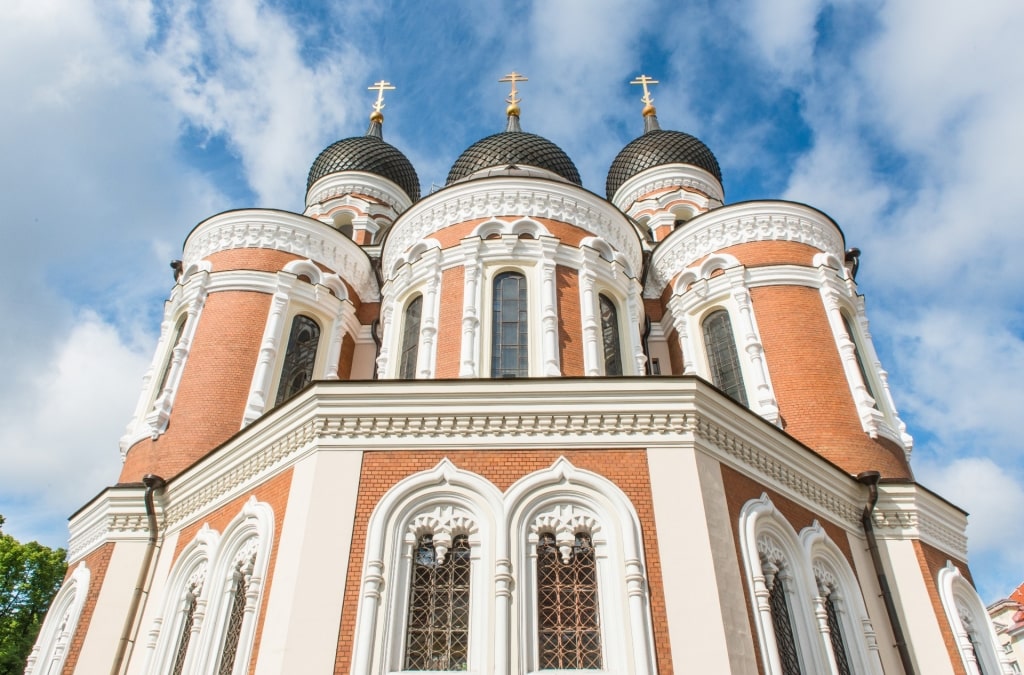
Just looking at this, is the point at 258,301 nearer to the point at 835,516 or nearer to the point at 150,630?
the point at 150,630

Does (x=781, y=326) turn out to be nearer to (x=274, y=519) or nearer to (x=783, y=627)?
(x=783, y=627)

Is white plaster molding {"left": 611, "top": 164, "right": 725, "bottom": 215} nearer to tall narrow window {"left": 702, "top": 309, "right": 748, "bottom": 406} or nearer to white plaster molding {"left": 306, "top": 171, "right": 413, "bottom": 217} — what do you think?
white plaster molding {"left": 306, "top": 171, "right": 413, "bottom": 217}

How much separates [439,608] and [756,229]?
9962mm

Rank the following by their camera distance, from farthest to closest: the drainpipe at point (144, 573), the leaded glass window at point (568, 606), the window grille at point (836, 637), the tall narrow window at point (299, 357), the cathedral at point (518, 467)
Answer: the tall narrow window at point (299, 357) → the drainpipe at point (144, 573) → the window grille at point (836, 637) → the cathedral at point (518, 467) → the leaded glass window at point (568, 606)

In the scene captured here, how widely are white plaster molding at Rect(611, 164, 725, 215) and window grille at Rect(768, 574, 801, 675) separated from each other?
14.9m

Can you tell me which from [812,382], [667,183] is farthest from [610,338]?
[667,183]

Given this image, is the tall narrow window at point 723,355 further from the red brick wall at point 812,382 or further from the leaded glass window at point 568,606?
the leaded glass window at point 568,606

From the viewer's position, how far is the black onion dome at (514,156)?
57.0 ft

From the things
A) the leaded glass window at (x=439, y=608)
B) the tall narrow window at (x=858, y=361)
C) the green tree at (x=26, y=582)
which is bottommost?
the leaded glass window at (x=439, y=608)

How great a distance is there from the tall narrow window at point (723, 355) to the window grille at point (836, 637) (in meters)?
4.12

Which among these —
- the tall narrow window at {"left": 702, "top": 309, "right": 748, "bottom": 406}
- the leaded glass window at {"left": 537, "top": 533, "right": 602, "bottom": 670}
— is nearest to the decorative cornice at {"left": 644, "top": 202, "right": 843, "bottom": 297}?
the tall narrow window at {"left": 702, "top": 309, "right": 748, "bottom": 406}

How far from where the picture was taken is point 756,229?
1494 cm

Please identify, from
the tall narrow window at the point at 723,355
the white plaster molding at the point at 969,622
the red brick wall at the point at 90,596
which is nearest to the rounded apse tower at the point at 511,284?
the tall narrow window at the point at 723,355

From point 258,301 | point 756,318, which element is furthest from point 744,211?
point 258,301
